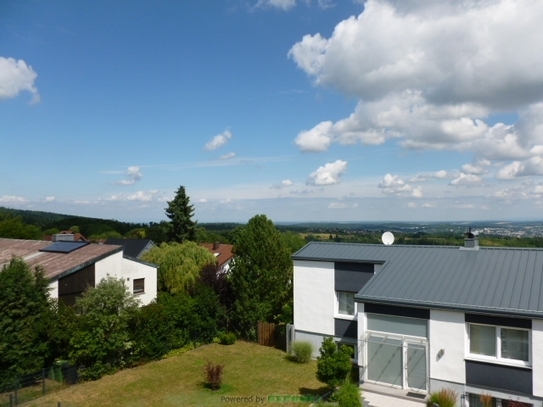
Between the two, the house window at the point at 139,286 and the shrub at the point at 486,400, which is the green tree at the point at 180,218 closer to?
the house window at the point at 139,286

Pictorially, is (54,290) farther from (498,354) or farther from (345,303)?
(498,354)

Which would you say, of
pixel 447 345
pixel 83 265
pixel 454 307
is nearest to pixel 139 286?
pixel 83 265

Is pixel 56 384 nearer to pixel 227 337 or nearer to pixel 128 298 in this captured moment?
pixel 128 298

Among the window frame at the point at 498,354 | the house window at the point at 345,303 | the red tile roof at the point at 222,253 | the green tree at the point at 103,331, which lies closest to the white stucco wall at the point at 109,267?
the green tree at the point at 103,331

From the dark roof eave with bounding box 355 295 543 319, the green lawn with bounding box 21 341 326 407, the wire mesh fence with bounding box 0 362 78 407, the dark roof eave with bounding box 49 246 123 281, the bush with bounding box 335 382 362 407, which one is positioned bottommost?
the green lawn with bounding box 21 341 326 407

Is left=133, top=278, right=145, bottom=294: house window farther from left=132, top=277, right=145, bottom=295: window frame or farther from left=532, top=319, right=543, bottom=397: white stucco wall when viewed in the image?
left=532, top=319, right=543, bottom=397: white stucco wall

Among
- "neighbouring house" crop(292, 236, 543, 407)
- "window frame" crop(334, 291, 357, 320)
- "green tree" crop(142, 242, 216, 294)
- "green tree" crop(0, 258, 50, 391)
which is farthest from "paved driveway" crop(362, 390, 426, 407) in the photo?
"green tree" crop(142, 242, 216, 294)
